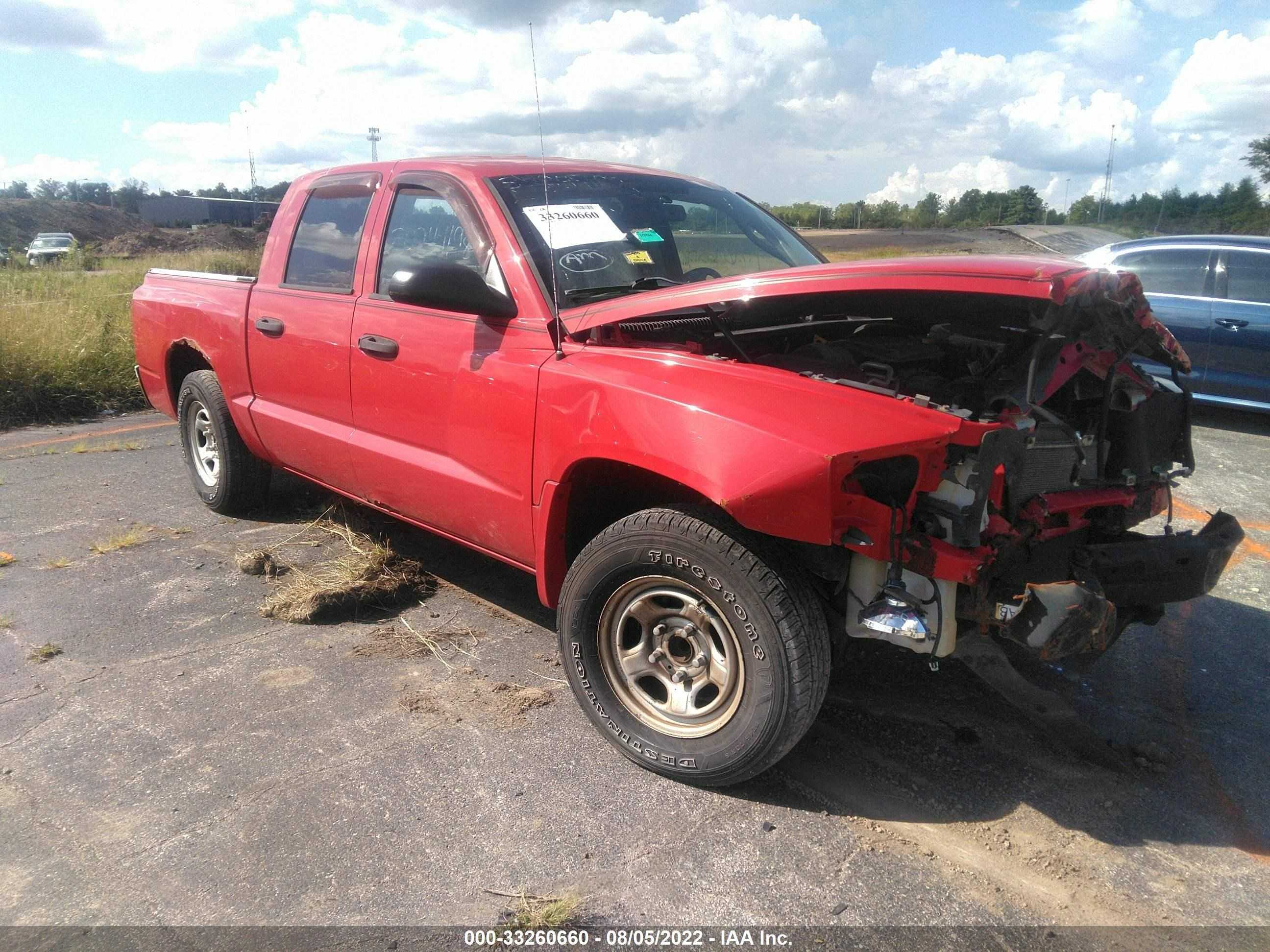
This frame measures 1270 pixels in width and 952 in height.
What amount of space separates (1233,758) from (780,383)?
2032mm

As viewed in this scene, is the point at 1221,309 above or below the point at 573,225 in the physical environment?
below

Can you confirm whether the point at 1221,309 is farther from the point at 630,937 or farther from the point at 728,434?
the point at 630,937

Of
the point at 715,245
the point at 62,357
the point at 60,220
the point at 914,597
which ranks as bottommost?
the point at 62,357

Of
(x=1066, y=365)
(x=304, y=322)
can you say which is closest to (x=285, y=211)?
(x=304, y=322)

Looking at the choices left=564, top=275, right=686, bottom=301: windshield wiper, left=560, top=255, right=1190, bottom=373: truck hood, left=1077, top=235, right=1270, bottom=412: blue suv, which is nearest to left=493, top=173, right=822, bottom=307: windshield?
left=564, top=275, right=686, bottom=301: windshield wiper

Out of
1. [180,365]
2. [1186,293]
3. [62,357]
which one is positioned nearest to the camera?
[180,365]

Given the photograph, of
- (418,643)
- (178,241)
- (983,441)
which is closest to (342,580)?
(418,643)

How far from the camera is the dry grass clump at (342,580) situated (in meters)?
4.10

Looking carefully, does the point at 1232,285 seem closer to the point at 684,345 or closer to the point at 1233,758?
the point at 1233,758

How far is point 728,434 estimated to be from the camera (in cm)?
256

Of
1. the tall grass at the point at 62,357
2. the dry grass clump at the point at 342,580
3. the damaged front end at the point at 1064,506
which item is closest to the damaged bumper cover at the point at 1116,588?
the damaged front end at the point at 1064,506

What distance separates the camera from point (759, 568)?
261 cm

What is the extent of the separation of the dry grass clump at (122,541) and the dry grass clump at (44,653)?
117cm

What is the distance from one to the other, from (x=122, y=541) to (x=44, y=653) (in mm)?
1353
